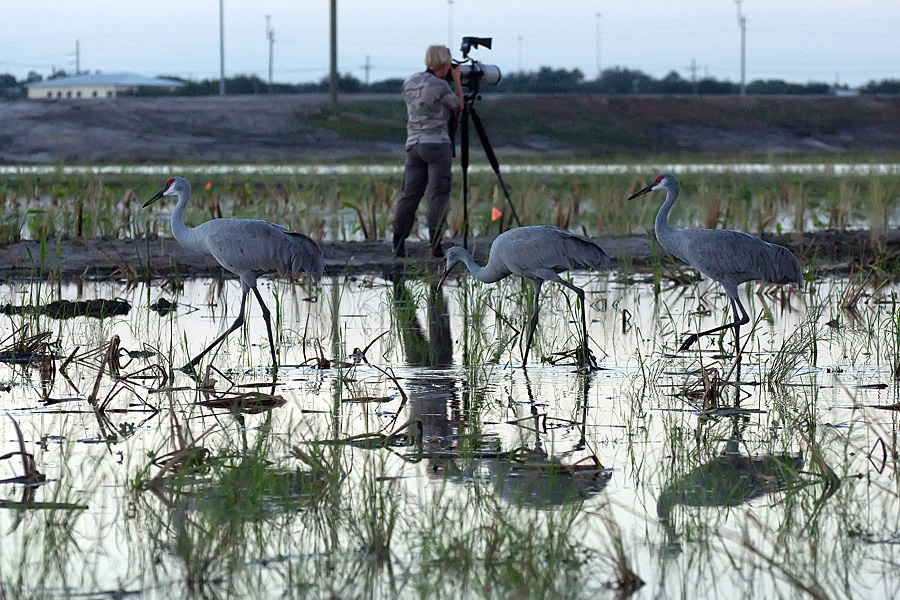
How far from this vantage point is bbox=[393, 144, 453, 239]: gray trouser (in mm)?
10320

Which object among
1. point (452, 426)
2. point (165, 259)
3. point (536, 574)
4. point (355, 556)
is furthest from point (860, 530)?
point (165, 259)

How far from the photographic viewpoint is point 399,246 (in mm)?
10805

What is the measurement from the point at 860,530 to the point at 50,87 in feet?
226

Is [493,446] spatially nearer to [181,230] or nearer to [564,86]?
[181,230]

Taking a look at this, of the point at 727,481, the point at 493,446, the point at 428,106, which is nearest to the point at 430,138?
the point at 428,106

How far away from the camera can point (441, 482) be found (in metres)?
4.25

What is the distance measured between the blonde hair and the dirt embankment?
22413 mm

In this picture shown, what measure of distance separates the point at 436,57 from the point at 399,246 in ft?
5.14

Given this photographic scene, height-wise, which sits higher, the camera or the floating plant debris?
the camera

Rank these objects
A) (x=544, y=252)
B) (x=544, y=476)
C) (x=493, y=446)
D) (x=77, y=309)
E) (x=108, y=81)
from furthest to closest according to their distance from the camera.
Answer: (x=108, y=81) → (x=77, y=309) → (x=544, y=252) → (x=493, y=446) → (x=544, y=476)

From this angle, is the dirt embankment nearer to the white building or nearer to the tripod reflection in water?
the white building

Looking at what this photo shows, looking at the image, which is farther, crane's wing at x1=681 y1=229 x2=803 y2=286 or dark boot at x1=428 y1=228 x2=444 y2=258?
dark boot at x1=428 y1=228 x2=444 y2=258

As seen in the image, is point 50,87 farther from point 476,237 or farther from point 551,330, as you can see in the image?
point 551,330

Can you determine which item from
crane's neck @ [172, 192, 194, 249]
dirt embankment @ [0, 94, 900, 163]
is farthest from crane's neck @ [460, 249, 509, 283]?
dirt embankment @ [0, 94, 900, 163]
